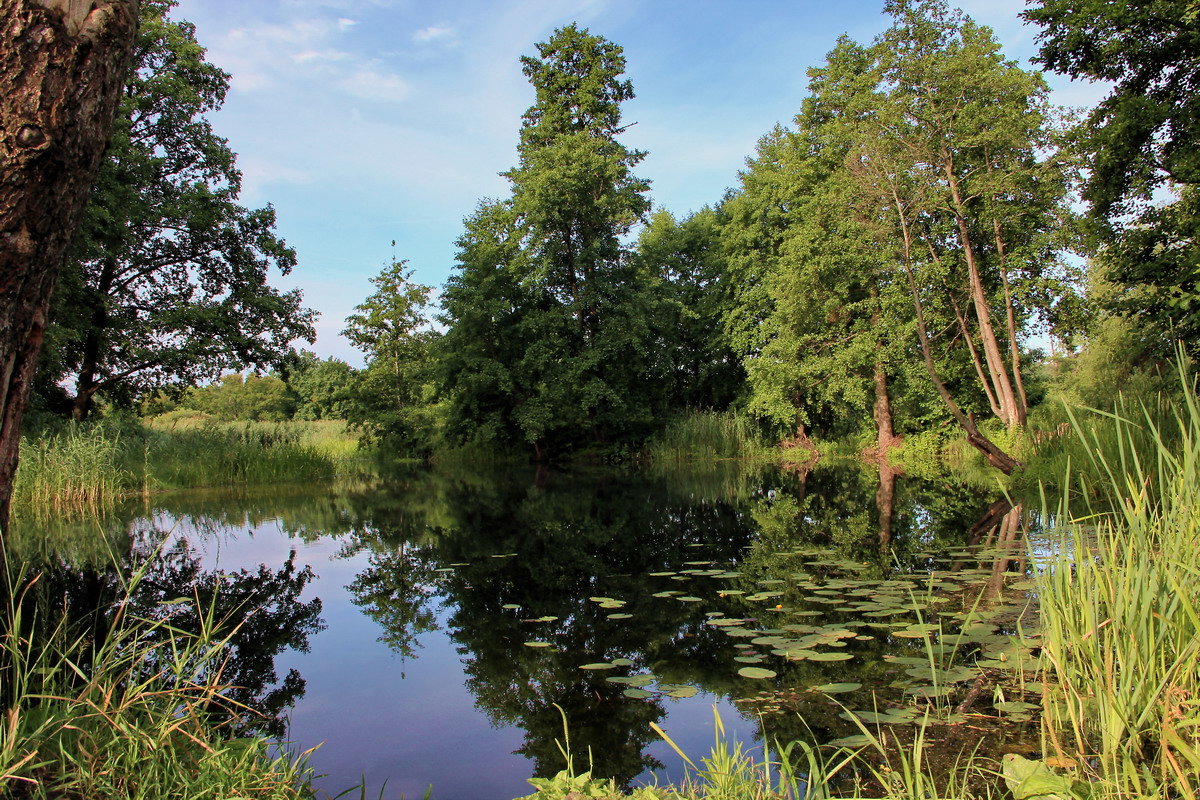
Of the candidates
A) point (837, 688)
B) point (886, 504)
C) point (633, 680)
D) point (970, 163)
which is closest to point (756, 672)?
point (837, 688)

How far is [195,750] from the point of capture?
2330 mm

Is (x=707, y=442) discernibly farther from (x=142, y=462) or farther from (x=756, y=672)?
(x=756, y=672)

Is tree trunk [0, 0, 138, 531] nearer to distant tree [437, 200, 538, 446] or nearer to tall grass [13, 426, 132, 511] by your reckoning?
tall grass [13, 426, 132, 511]

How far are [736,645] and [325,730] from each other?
2130 millimetres

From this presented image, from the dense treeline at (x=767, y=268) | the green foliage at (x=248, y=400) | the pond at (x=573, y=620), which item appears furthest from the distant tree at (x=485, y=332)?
the green foliage at (x=248, y=400)

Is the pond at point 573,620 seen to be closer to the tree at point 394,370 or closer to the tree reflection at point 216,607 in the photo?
the tree reflection at point 216,607

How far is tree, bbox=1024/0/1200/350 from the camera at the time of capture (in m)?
11.1

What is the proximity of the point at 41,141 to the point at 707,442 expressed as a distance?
20129 mm

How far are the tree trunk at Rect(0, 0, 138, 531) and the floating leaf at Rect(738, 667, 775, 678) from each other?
9.90ft

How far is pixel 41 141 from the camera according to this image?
6.47 ft

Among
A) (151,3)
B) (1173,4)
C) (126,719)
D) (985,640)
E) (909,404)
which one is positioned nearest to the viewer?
(126,719)

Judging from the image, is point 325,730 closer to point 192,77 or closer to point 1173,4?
point 1173,4

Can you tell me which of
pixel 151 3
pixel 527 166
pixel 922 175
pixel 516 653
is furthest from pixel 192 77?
pixel 516 653

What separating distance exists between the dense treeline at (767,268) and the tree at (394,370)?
0.09 meters
